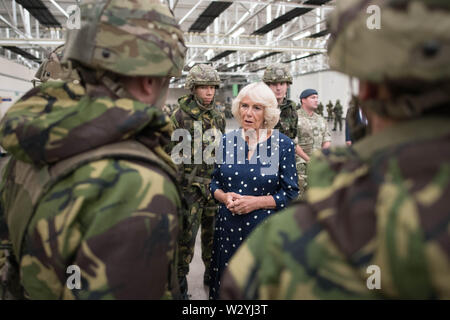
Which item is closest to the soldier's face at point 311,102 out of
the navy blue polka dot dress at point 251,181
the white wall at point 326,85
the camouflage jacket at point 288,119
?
the camouflage jacket at point 288,119

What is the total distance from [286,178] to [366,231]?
1.72 m

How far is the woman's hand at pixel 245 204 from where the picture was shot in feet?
7.56

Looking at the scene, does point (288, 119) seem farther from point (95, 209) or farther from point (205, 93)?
point (95, 209)

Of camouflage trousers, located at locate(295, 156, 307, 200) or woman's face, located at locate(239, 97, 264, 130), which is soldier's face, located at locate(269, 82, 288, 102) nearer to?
camouflage trousers, located at locate(295, 156, 307, 200)

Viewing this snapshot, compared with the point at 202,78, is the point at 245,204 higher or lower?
lower

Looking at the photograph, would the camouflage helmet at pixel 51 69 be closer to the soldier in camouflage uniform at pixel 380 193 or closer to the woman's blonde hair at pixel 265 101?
the woman's blonde hair at pixel 265 101

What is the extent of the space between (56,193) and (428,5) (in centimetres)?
96

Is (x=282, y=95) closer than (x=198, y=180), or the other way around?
(x=198, y=180)

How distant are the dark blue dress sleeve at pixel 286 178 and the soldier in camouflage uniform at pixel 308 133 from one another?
6.85 ft

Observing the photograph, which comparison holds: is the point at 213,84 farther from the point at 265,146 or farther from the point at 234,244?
the point at 234,244

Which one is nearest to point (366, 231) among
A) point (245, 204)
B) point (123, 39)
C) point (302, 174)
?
point (123, 39)

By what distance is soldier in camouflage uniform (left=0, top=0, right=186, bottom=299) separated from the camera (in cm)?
96

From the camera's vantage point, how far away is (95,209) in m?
0.96

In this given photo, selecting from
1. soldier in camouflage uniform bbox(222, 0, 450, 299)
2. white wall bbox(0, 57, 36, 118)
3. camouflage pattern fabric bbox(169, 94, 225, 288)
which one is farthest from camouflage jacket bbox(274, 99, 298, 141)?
white wall bbox(0, 57, 36, 118)
